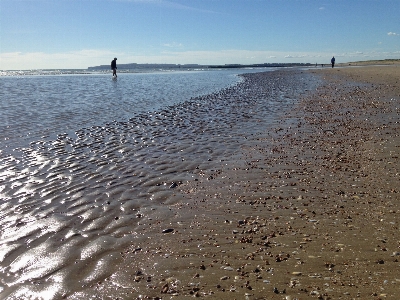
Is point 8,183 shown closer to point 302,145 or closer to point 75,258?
point 75,258

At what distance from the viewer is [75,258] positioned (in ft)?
16.2

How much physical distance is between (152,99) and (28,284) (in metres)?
20.3

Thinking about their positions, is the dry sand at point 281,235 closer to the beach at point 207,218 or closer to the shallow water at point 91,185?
the beach at point 207,218

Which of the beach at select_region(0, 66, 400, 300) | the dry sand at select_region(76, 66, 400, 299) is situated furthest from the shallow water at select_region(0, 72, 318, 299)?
the dry sand at select_region(76, 66, 400, 299)

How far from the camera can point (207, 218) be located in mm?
6055

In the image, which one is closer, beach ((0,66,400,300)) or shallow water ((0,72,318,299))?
beach ((0,66,400,300))

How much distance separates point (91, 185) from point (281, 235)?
433 cm

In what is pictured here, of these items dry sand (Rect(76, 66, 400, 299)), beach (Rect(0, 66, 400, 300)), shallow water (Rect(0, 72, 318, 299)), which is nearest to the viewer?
dry sand (Rect(76, 66, 400, 299))

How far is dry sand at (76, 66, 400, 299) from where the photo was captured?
A: 4.12 metres

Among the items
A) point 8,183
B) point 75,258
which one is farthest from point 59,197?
point 75,258

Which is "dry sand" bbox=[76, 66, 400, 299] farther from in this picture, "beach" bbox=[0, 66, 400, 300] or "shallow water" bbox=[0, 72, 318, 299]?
"shallow water" bbox=[0, 72, 318, 299]

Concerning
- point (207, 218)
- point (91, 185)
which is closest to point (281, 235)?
point (207, 218)

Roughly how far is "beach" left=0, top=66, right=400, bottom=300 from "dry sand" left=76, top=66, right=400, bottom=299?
2 cm

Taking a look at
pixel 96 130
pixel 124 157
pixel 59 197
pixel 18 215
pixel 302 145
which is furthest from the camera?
pixel 96 130
